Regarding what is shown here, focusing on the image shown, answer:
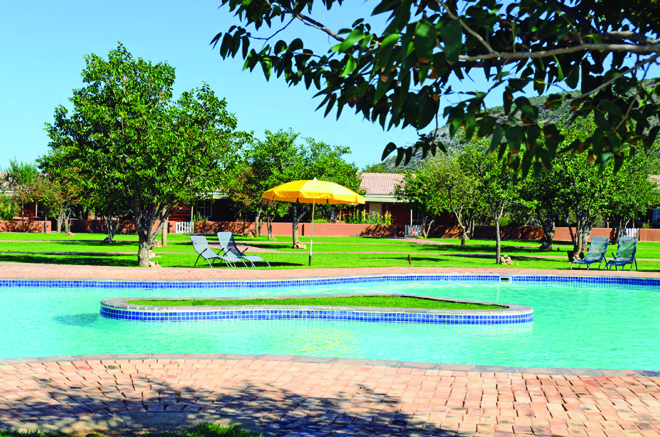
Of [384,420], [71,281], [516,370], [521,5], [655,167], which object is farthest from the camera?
[655,167]

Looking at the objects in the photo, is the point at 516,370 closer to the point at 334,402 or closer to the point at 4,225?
the point at 334,402

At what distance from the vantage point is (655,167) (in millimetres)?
31375

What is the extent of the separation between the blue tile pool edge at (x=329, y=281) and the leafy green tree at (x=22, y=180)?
105ft

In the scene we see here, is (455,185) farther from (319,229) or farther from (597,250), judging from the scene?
(597,250)

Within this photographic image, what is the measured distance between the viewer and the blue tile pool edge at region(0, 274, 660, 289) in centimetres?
1436

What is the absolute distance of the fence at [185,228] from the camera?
148 feet

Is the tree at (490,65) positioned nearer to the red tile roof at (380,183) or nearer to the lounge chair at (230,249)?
the lounge chair at (230,249)

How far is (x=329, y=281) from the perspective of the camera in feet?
52.9

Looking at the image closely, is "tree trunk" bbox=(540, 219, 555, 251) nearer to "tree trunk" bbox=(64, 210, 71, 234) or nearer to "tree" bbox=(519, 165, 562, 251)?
"tree" bbox=(519, 165, 562, 251)

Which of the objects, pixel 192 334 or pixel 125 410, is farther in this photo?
pixel 192 334

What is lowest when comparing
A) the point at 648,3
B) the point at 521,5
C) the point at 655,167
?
the point at 521,5

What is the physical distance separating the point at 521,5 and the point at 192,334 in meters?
8.17

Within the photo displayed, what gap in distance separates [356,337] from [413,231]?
36403 millimetres

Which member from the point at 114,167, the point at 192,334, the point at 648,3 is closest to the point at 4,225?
the point at 114,167
